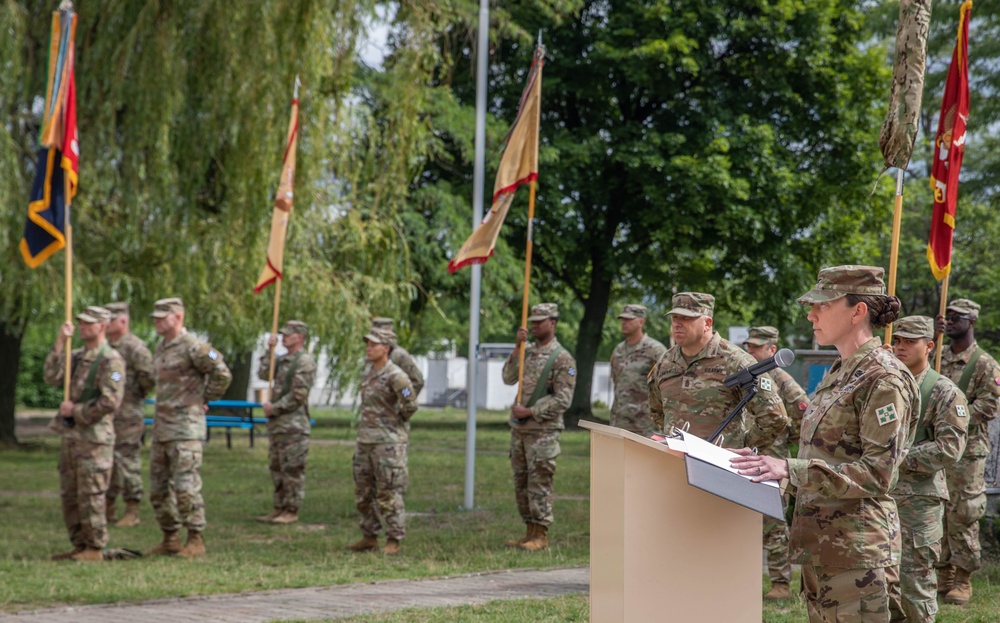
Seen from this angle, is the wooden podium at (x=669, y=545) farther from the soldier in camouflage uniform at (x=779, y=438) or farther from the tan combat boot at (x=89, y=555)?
the tan combat boot at (x=89, y=555)

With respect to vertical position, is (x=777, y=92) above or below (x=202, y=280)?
above

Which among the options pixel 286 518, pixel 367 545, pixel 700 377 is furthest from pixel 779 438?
pixel 286 518

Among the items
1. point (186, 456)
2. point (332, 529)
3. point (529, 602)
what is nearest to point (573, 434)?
point (332, 529)

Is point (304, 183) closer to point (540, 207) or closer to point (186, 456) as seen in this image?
point (186, 456)

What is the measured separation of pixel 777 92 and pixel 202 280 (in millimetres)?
15970

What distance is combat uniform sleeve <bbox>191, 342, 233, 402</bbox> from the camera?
10930mm

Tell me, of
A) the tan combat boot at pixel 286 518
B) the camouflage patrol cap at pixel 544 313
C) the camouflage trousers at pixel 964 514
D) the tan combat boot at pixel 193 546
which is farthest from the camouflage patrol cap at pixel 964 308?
the tan combat boot at pixel 286 518

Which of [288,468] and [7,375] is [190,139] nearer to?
[288,468]

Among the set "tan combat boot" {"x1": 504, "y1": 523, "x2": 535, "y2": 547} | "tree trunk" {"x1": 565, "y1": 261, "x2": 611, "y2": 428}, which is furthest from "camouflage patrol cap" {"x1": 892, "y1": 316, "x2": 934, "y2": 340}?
"tree trunk" {"x1": 565, "y1": 261, "x2": 611, "y2": 428}

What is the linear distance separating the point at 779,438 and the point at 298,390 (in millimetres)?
6486

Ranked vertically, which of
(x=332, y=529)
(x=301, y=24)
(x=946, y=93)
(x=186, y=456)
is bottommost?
(x=332, y=529)

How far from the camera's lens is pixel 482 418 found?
37062mm

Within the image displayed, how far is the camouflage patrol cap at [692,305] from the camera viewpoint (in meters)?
7.45

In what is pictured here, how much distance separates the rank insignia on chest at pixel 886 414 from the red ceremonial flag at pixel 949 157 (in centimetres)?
418
